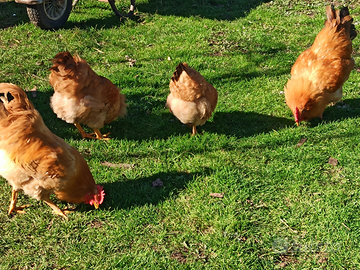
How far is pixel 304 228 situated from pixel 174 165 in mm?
1789

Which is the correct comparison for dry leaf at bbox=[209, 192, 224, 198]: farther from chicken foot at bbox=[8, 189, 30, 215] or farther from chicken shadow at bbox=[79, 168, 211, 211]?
chicken foot at bbox=[8, 189, 30, 215]

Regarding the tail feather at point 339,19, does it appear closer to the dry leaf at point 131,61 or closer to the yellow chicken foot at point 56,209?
the dry leaf at point 131,61

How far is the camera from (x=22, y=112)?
9.79 ft

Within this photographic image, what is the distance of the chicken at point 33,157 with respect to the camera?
2.90 metres

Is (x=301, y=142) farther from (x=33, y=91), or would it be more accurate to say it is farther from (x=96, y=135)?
(x=33, y=91)

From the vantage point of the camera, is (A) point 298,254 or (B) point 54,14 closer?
(A) point 298,254

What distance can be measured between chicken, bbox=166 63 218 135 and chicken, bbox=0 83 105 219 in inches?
65.4

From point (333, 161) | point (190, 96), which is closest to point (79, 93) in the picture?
point (190, 96)

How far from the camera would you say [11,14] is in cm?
738

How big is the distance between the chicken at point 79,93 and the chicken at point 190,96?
0.92 m

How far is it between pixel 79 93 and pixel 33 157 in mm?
1282

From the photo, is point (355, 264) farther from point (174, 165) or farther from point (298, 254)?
point (174, 165)

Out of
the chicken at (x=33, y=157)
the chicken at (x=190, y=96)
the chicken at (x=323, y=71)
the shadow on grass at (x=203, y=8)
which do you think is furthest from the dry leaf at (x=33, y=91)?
the chicken at (x=323, y=71)

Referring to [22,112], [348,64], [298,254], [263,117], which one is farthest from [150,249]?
[348,64]
